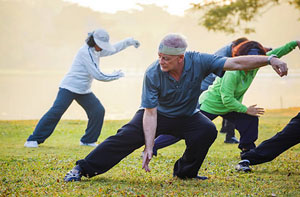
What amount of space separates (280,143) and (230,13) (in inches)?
591

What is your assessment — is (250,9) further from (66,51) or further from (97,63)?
(66,51)

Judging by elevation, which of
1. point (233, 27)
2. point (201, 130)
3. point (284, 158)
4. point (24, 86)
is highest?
point (233, 27)

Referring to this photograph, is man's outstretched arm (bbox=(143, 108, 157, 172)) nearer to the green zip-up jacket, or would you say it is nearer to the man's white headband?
→ the man's white headband

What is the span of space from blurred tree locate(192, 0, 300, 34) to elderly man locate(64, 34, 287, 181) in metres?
14.8

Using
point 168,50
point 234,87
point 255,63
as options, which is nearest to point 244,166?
point 234,87

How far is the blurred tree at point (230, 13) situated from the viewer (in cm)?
2011

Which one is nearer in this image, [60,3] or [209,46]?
[209,46]

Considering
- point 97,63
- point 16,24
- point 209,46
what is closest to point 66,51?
point 16,24

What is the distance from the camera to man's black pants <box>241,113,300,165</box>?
6228 mm

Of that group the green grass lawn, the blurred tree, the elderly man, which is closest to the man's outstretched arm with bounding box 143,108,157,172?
the elderly man

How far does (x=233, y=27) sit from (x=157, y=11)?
50385 mm

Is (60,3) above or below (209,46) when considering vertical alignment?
above

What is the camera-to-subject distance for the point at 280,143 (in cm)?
629

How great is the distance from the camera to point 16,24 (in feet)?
205
